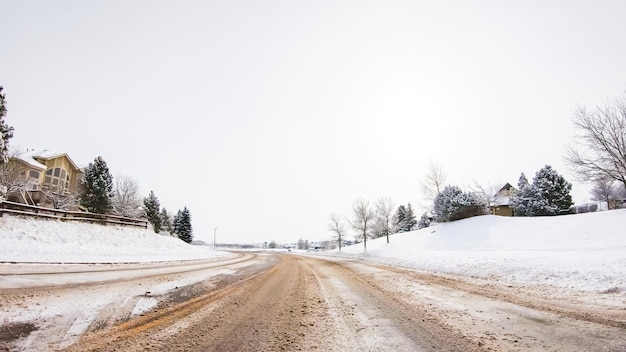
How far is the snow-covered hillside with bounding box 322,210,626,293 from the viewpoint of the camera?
30.8ft

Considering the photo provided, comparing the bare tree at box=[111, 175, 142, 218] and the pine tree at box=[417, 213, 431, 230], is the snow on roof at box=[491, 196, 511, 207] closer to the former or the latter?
the pine tree at box=[417, 213, 431, 230]

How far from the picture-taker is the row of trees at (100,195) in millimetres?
19134

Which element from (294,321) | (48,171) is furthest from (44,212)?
(48,171)

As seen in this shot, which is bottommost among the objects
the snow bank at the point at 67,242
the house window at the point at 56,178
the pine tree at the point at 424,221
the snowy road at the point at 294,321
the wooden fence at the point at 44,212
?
the snowy road at the point at 294,321

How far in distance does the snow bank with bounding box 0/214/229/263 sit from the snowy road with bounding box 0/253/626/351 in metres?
8.02

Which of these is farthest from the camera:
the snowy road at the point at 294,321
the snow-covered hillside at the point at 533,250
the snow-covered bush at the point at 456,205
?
the snow-covered bush at the point at 456,205

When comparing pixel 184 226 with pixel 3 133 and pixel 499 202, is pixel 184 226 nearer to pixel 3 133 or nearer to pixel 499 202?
pixel 3 133

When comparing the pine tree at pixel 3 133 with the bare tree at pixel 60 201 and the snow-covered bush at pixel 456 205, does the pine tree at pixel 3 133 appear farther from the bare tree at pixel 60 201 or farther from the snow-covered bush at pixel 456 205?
the snow-covered bush at pixel 456 205

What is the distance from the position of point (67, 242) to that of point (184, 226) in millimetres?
56690

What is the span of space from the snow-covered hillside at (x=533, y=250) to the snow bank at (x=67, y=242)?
17.4 metres

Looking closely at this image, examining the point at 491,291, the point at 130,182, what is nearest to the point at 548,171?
the point at 491,291

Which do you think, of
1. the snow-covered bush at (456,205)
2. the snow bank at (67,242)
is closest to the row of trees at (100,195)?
the snow bank at (67,242)

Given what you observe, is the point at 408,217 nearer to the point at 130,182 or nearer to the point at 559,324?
the point at 130,182

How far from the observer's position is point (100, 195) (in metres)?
35.6
